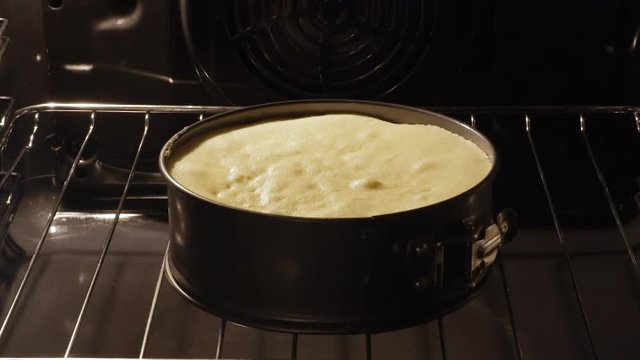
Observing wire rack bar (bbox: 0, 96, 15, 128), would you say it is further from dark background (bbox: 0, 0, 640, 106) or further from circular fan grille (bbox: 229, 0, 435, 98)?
circular fan grille (bbox: 229, 0, 435, 98)

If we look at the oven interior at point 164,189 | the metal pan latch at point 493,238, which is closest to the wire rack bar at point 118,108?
the oven interior at point 164,189

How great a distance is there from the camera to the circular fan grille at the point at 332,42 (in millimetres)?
1236

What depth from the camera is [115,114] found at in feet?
4.35

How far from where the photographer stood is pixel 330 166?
103 centimetres

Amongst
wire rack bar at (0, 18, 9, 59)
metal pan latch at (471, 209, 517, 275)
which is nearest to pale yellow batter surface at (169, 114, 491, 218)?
metal pan latch at (471, 209, 517, 275)

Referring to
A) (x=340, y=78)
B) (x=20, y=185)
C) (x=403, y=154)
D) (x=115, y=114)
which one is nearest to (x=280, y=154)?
(x=403, y=154)

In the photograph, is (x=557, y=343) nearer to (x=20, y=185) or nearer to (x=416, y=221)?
(x=416, y=221)

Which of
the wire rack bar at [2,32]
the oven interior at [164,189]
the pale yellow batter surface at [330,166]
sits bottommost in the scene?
the oven interior at [164,189]

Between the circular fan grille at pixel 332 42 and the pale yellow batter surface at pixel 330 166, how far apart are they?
0.13 m

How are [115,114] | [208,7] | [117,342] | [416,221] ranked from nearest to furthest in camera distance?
[416,221], [117,342], [208,7], [115,114]

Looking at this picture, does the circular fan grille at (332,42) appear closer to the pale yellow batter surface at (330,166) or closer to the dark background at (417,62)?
the dark background at (417,62)

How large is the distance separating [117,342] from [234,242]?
0.88ft

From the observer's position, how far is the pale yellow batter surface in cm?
95

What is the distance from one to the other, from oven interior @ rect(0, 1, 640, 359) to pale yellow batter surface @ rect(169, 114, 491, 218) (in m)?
0.13
